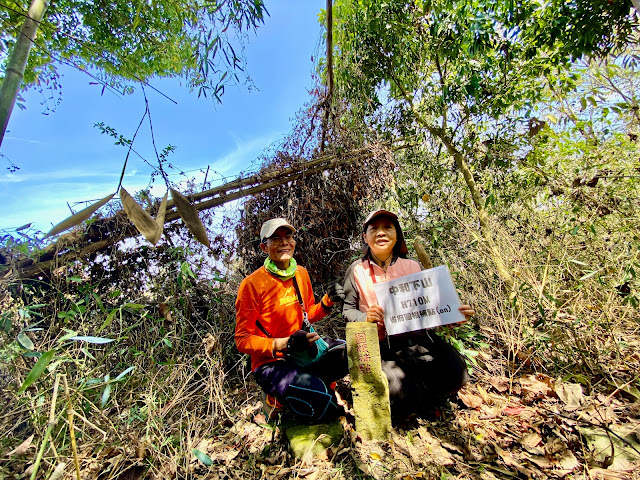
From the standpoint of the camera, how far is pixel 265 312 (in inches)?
99.6

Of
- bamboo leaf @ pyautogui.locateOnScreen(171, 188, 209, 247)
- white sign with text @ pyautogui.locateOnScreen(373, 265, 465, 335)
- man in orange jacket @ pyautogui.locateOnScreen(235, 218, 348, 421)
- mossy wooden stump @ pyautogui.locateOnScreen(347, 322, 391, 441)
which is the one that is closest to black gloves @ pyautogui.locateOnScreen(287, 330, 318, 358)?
man in orange jacket @ pyautogui.locateOnScreen(235, 218, 348, 421)

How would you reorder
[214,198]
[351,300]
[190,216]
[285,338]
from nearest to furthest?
1. [190,216]
2. [285,338]
3. [351,300]
4. [214,198]

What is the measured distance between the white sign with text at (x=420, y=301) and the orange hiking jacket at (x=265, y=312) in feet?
2.03

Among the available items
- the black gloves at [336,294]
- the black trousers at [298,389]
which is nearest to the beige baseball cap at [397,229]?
the black gloves at [336,294]

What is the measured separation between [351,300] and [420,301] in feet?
2.07

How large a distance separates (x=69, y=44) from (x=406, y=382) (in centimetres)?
854

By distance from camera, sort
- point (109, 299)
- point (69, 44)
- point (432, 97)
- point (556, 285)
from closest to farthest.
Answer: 1. point (556, 285)
2. point (109, 299)
3. point (432, 97)
4. point (69, 44)

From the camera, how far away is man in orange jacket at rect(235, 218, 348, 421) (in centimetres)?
227

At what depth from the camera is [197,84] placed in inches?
98.1

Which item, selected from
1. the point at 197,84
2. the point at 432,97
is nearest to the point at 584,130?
the point at 432,97

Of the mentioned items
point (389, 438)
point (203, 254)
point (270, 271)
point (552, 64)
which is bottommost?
point (389, 438)

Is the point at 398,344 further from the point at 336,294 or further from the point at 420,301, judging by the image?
the point at 336,294

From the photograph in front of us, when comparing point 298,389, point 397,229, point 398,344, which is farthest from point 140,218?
point 398,344

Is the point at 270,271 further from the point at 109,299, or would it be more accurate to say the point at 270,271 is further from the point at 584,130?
the point at 584,130
